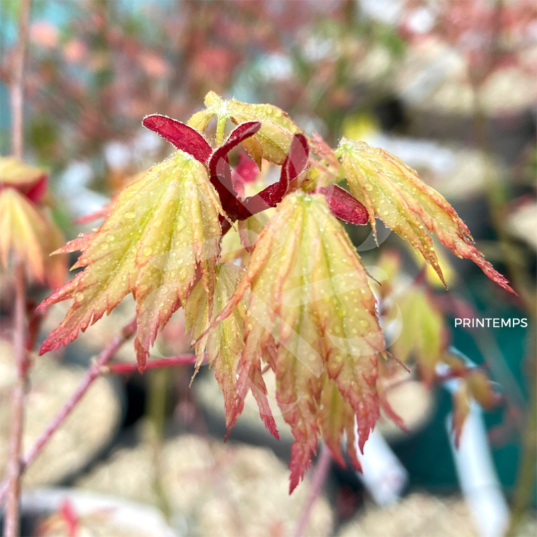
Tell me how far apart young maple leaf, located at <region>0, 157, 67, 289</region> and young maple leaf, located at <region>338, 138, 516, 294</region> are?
1.20 feet

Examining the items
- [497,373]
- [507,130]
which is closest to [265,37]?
[507,130]

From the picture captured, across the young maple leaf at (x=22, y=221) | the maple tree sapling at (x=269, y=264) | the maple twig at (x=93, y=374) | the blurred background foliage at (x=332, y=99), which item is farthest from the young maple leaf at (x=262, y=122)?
the blurred background foliage at (x=332, y=99)

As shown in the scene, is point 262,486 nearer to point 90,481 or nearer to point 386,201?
point 90,481

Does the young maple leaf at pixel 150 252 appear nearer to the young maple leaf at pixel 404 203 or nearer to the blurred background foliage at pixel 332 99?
the young maple leaf at pixel 404 203

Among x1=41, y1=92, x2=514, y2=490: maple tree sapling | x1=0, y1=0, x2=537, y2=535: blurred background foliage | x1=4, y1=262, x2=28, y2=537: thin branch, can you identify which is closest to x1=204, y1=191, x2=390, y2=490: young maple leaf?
x1=41, y1=92, x2=514, y2=490: maple tree sapling

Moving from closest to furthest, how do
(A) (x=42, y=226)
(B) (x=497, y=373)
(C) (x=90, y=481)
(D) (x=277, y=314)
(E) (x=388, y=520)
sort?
(D) (x=277, y=314), (A) (x=42, y=226), (B) (x=497, y=373), (E) (x=388, y=520), (C) (x=90, y=481)

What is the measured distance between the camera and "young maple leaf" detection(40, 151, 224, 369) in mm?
249

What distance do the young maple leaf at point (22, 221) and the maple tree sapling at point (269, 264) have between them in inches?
10.0

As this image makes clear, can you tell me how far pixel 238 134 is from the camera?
9.8 inches

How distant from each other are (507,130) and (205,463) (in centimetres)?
214

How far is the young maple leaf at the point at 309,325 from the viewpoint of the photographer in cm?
24

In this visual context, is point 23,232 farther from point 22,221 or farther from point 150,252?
point 150,252

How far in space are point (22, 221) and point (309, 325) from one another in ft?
1.29

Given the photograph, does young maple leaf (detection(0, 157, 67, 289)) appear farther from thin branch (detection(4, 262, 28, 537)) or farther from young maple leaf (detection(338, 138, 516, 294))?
young maple leaf (detection(338, 138, 516, 294))
